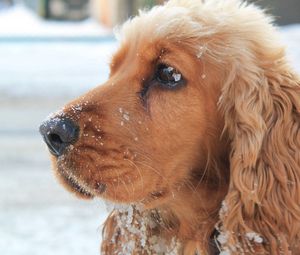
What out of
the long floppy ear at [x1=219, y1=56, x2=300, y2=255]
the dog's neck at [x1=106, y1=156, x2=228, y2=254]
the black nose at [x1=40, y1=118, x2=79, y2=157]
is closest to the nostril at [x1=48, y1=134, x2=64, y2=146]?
the black nose at [x1=40, y1=118, x2=79, y2=157]

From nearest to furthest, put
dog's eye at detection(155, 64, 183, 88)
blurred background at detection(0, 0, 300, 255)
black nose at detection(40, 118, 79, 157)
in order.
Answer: black nose at detection(40, 118, 79, 157) < dog's eye at detection(155, 64, 183, 88) < blurred background at detection(0, 0, 300, 255)

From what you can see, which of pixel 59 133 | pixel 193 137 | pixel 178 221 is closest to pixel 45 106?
pixel 178 221

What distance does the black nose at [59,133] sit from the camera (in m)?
2.58

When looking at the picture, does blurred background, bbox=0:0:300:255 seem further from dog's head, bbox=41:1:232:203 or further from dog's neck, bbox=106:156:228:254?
dog's neck, bbox=106:156:228:254

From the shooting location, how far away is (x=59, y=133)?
8.46 feet

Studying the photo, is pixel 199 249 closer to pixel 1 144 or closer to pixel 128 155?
pixel 128 155

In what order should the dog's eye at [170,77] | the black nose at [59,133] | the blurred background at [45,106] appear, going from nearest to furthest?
1. the black nose at [59,133]
2. the dog's eye at [170,77]
3. the blurred background at [45,106]

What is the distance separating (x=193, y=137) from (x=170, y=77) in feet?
0.84

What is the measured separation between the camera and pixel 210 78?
2.80m

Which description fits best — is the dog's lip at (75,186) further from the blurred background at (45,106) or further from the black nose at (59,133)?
the blurred background at (45,106)

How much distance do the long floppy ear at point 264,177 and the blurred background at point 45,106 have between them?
1.78 feet

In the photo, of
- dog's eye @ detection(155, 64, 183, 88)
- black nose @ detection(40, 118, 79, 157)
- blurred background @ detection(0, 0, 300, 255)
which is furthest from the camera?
blurred background @ detection(0, 0, 300, 255)

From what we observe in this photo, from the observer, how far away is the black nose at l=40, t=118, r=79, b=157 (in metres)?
2.58

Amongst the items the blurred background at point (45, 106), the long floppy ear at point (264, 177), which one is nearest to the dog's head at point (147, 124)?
the long floppy ear at point (264, 177)
